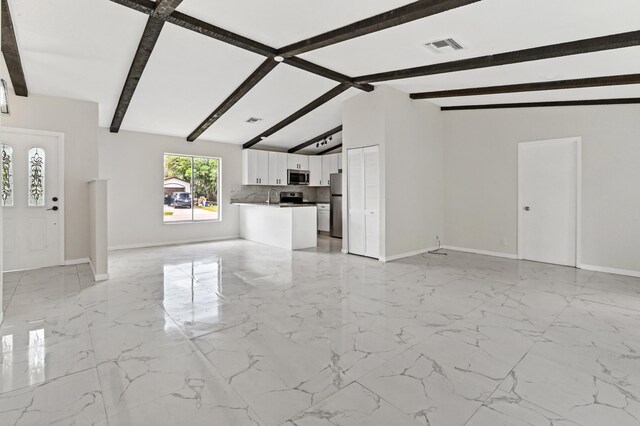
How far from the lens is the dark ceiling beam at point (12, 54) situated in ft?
10.8

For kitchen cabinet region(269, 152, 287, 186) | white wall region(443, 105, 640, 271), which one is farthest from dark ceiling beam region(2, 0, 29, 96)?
white wall region(443, 105, 640, 271)

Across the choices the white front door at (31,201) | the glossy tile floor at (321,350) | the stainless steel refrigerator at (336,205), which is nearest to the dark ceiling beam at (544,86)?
the glossy tile floor at (321,350)

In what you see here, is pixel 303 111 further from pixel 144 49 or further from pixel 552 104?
pixel 552 104

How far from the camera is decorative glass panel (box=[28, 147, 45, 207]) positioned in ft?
16.6

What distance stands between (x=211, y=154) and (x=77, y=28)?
458cm

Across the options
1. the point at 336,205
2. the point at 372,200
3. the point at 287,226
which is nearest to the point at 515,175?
the point at 372,200

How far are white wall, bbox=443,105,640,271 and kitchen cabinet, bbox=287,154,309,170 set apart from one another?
13.3 ft

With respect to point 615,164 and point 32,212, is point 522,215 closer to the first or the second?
point 615,164

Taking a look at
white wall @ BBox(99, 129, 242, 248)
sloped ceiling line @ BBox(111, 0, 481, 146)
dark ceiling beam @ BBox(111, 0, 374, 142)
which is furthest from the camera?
white wall @ BBox(99, 129, 242, 248)

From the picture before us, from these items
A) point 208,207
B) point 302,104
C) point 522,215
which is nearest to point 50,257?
point 208,207

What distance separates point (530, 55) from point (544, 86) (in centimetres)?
116

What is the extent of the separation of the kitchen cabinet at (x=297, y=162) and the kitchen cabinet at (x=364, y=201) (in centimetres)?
311

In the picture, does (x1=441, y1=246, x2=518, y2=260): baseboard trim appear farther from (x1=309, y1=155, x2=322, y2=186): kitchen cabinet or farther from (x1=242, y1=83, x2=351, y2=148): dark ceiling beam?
(x1=309, y1=155, x2=322, y2=186): kitchen cabinet

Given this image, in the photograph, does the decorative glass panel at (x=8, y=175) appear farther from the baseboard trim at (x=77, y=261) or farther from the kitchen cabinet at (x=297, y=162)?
the kitchen cabinet at (x=297, y=162)
